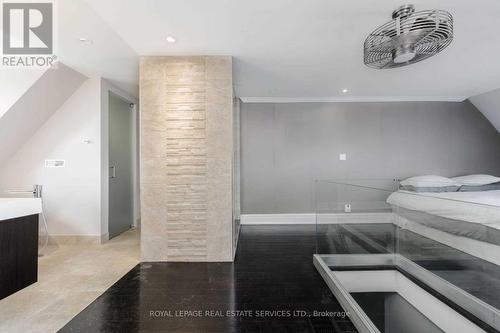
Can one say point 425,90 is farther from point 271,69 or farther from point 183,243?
point 183,243

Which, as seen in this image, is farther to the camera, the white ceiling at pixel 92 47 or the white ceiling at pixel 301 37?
the white ceiling at pixel 92 47

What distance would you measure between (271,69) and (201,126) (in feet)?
4.41

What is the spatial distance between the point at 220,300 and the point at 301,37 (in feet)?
9.22

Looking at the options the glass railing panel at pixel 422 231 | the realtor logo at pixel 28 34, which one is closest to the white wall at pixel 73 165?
the realtor logo at pixel 28 34

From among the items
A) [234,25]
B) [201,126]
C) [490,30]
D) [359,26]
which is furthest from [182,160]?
[490,30]

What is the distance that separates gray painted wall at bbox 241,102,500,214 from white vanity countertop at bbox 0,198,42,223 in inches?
127

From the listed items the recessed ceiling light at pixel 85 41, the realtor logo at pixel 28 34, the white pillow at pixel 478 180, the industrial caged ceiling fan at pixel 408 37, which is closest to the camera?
the industrial caged ceiling fan at pixel 408 37

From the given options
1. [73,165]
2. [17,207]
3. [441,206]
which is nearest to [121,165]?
[73,165]

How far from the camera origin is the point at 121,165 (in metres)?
4.34

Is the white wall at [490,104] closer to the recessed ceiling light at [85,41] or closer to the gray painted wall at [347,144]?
the gray painted wall at [347,144]

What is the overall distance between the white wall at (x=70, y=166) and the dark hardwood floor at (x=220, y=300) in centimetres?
159

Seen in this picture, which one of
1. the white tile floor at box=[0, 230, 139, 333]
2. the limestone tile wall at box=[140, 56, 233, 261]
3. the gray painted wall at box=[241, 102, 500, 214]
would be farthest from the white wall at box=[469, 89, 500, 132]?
the white tile floor at box=[0, 230, 139, 333]

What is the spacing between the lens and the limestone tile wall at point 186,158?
3.01 meters

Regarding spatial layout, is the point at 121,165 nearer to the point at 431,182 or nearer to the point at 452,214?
the point at 452,214
